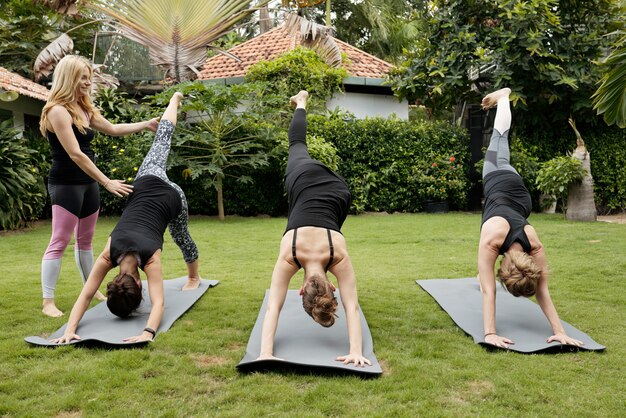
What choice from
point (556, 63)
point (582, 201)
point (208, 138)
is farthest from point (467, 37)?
point (208, 138)

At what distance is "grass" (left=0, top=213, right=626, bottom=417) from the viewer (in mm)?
2889

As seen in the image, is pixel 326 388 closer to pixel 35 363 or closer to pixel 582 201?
pixel 35 363

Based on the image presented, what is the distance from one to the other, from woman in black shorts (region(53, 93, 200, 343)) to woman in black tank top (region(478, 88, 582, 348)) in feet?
7.40

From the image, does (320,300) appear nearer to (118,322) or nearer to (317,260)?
(317,260)

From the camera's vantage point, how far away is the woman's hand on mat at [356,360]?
3.35 m

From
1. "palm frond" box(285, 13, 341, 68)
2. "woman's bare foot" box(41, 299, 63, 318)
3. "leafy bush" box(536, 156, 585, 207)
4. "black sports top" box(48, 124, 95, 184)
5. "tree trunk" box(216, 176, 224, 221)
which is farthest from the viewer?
"palm frond" box(285, 13, 341, 68)

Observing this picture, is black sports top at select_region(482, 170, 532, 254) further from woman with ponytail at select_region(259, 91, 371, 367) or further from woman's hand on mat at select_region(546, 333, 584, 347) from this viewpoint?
woman with ponytail at select_region(259, 91, 371, 367)

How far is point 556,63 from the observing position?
1111cm

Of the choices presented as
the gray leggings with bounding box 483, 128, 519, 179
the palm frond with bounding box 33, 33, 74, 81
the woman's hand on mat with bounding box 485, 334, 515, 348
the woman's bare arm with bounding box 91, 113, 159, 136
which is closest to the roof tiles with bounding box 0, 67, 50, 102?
the palm frond with bounding box 33, 33, 74, 81

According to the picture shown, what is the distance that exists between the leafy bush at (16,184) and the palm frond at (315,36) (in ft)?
18.9

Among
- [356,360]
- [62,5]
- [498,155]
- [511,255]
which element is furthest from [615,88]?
[62,5]

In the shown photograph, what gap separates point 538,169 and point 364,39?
44.9 feet

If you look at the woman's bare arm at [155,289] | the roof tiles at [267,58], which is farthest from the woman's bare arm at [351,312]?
the roof tiles at [267,58]

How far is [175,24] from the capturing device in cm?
1121
